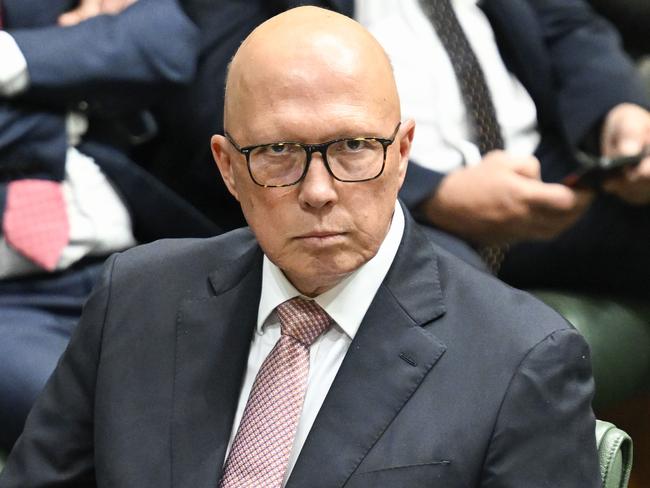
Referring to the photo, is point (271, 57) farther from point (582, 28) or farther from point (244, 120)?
point (582, 28)

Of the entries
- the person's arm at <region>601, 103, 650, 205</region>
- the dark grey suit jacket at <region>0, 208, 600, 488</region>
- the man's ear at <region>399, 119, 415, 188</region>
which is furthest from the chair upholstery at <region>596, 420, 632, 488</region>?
the person's arm at <region>601, 103, 650, 205</region>

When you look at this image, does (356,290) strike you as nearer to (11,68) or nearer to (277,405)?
(277,405)

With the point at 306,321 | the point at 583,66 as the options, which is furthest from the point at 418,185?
the point at 306,321

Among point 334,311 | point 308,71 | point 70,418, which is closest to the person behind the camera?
point 308,71

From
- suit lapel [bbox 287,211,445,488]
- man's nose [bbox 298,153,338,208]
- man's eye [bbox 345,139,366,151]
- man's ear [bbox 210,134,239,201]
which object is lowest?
suit lapel [bbox 287,211,445,488]

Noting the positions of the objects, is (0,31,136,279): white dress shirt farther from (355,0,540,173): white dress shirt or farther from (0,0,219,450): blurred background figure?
(355,0,540,173): white dress shirt

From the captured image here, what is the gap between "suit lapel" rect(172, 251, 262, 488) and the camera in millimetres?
1234

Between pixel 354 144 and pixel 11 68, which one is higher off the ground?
pixel 354 144

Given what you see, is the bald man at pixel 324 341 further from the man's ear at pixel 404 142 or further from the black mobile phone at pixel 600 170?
the black mobile phone at pixel 600 170

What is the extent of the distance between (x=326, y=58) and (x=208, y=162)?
0.87 metres

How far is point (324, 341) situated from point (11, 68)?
2.59ft

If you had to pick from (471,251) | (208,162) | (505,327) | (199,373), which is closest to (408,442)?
(505,327)

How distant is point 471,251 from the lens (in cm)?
176

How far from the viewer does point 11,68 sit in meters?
1.77
